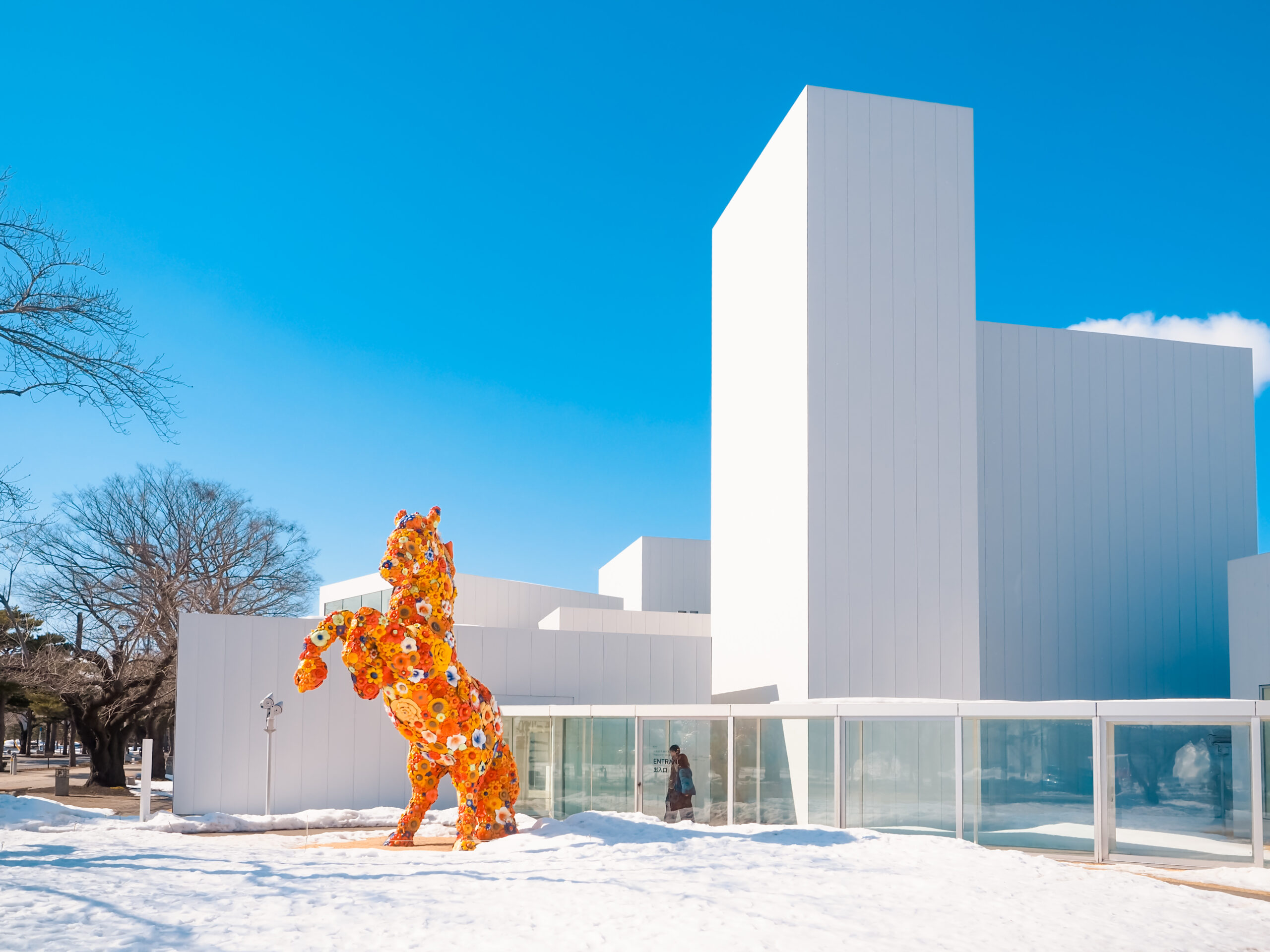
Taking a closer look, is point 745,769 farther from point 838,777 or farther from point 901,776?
point 901,776

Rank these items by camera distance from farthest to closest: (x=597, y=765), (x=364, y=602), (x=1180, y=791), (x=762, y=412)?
(x=364, y=602), (x=762, y=412), (x=597, y=765), (x=1180, y=791)

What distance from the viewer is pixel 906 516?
20.2m

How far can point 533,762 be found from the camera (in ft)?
66.2

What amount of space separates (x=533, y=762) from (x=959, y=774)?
8.88m

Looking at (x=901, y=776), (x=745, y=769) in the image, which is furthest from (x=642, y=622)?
(x=901, y=776)

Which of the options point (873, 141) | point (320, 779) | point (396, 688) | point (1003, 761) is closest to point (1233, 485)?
point (873, 141)

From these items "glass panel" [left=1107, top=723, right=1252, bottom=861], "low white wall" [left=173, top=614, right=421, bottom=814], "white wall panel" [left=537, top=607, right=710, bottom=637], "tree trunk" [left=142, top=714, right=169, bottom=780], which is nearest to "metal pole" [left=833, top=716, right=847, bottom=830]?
"glass panel" [left=1107, top=723, right=1252, bottom=861]

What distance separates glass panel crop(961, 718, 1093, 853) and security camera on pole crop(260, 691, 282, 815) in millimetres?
12698

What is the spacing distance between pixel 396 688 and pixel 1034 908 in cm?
914

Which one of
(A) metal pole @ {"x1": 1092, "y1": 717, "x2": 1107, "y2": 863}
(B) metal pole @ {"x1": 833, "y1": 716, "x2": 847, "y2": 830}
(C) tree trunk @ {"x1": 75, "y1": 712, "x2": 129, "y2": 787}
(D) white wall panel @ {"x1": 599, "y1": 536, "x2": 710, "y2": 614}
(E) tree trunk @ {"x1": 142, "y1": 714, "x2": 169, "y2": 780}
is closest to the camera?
(A) metal pole @ {"x1": 1092, "y1": 717, "x2": 1107, "y2": 863}

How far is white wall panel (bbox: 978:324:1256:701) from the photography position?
23.0m

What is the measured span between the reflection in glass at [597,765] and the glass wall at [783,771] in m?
2.30

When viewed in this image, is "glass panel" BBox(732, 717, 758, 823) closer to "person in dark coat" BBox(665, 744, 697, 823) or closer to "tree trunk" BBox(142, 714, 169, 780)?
"person in dark coat" BBox(665, 744, 697, 823)

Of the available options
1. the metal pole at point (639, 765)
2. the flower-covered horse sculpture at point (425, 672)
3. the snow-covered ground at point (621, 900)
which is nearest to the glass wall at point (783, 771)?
the snow-covered ground at point (621, 900)
